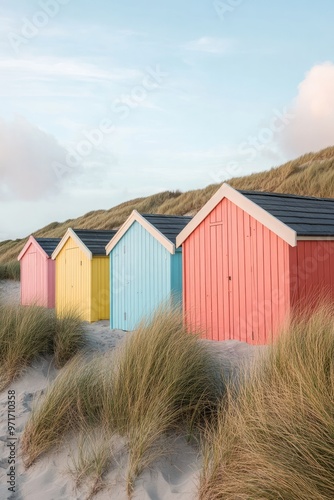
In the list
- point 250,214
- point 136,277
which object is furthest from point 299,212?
point 136,277

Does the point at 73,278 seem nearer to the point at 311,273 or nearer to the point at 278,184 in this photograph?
the point at 311,273

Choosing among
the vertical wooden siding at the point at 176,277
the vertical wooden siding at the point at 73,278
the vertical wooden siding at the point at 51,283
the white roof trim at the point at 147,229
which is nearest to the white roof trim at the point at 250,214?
the white roof trim at the point at 147,229

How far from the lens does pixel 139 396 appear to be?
5730 mm

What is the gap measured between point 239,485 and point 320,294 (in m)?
6.10

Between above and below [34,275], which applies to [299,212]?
above

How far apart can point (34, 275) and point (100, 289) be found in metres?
5.22

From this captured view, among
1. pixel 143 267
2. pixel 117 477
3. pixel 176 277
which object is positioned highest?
pixel 143 267

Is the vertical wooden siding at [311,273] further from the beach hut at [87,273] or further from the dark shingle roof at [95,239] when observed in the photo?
the dark shingle roof at [95,239]

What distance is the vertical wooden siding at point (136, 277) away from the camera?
13586 millimetres

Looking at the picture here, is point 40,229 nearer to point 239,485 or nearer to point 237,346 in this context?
point 237,346

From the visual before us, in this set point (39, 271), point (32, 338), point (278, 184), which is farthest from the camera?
point (278, 184)

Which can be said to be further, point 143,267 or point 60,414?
point 143,267

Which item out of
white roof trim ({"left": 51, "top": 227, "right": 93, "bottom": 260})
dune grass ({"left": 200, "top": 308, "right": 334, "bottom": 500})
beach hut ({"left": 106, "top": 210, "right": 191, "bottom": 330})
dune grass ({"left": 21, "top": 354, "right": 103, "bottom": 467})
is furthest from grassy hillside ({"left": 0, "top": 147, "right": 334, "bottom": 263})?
dune grass ({"left": 21, "top": 354, "right": 103, "bottom": 467})

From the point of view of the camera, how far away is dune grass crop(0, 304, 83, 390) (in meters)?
8.20
